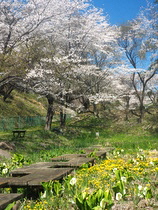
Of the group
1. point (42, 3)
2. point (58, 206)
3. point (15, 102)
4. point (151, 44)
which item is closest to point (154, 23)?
point (151, 44)

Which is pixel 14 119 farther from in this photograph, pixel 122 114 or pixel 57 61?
pixel 57 61

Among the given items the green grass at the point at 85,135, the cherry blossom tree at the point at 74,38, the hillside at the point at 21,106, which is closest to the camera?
the green grass at the point at 85,135

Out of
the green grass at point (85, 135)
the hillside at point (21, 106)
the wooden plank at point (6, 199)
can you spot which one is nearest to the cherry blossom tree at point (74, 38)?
the green grass at point (85, 135)

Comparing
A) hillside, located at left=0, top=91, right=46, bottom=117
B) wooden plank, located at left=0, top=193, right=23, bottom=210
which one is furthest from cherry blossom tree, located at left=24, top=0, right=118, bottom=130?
wooden plank, located at left=0, top=193, right=23, bottom=210

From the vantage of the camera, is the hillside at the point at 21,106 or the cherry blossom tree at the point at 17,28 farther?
the hillside at the point at 21,106

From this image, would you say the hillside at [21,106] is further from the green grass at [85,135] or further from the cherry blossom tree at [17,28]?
the cherry blossom tree at [17,28]

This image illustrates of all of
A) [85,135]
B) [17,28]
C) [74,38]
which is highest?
[74,38]

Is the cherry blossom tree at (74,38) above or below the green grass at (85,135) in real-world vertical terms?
→ above

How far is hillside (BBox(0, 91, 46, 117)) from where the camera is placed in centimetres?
3153

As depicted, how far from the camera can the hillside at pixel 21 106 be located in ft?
103

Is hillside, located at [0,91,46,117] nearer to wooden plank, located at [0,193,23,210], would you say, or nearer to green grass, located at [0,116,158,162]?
green grass, located at [0,116,158,162]

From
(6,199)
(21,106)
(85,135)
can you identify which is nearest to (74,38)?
(85,135)

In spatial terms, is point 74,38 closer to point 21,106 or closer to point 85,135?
point 85,135

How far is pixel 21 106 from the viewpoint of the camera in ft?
116
